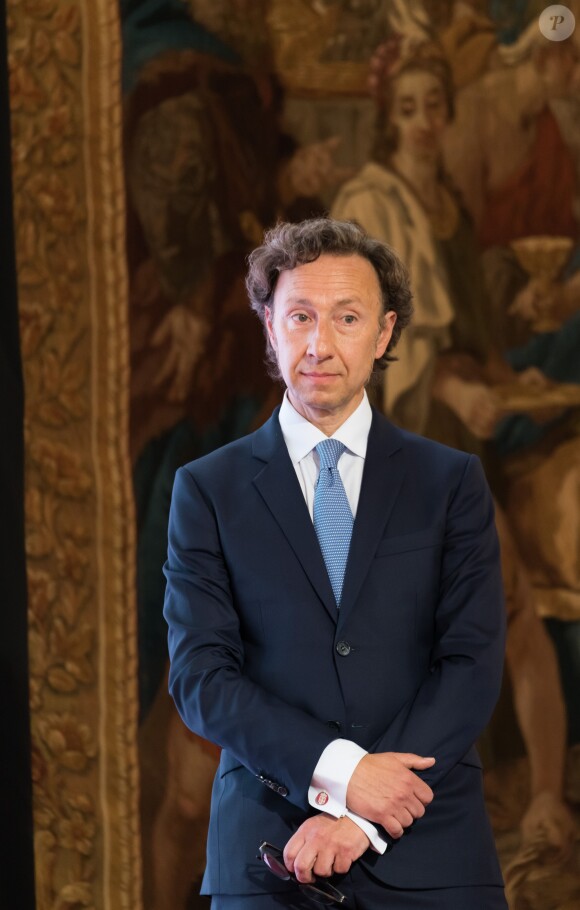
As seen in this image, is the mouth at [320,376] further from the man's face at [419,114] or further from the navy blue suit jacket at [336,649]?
the man's face at [419,114]

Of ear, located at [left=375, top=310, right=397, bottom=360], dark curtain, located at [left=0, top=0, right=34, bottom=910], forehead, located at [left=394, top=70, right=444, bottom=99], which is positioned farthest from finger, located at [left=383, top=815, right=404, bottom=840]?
forehead, located at [left=394, top=70, right=444, bottom=99]

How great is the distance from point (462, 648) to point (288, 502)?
447 mm

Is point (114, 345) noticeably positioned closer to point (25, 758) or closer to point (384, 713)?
point (25, 758)

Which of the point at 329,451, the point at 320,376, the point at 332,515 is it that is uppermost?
the point at 320,376

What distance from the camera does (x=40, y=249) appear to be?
4.89 m

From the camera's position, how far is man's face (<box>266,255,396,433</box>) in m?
2.68

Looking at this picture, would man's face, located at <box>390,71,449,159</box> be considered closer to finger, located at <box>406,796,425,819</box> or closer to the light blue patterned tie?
the light blue patterned tie

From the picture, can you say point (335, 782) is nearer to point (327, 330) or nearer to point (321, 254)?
point (327, 330)

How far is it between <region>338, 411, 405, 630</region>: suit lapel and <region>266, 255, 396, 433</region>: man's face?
0.36ft

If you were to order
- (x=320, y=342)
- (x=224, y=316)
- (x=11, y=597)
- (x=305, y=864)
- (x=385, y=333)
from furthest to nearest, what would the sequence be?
1. (x=224, y=316)
2. (x=11, y=597)
3. (x=385, y=333)
4. (x=320, y=342)
5. (x=305, y=864)

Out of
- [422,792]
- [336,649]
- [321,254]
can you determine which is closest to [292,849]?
[422,792]

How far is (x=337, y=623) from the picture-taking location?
2.56 metres

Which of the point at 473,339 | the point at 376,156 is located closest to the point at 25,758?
the point at 473,339

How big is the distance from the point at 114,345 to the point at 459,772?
2760mm
